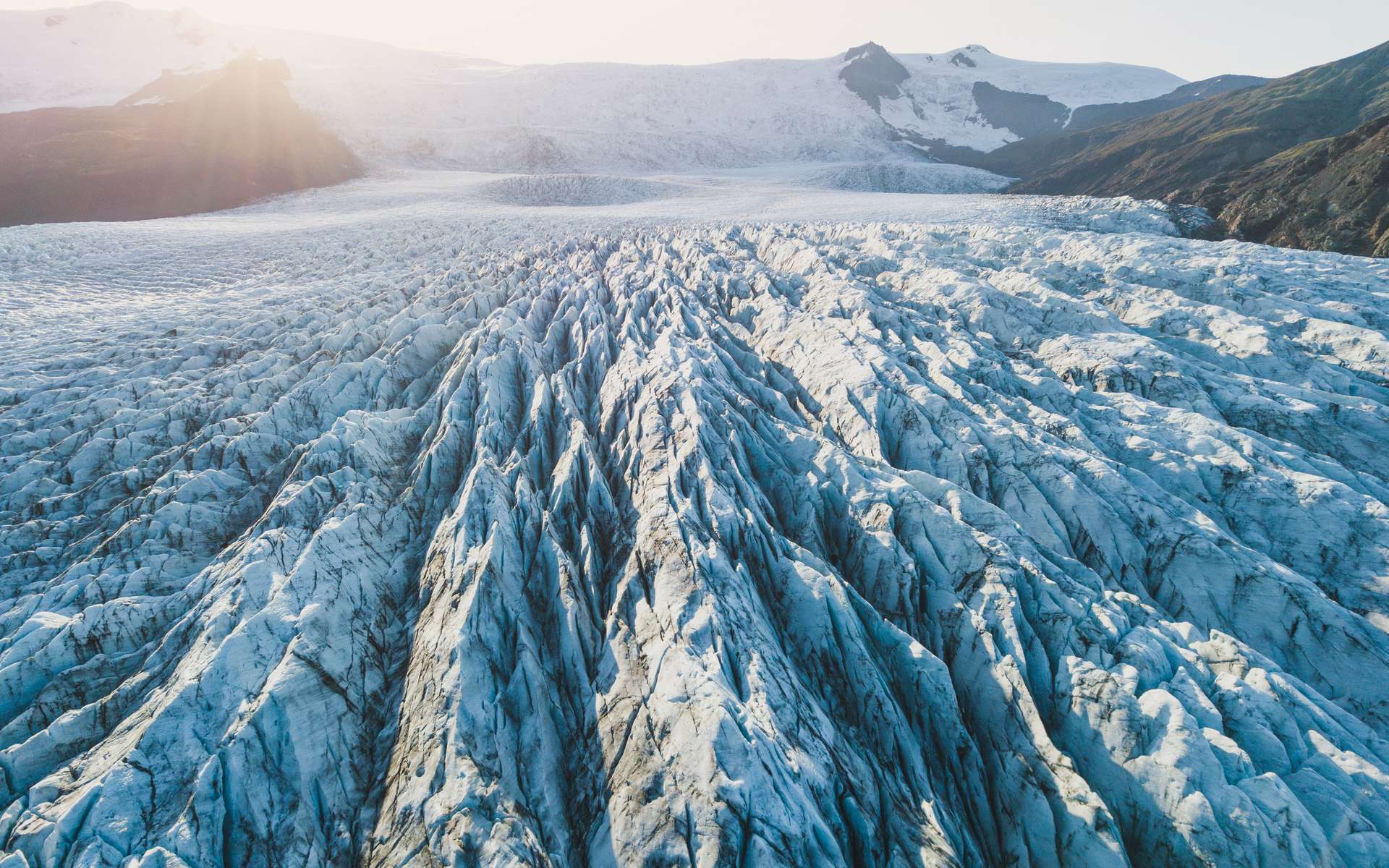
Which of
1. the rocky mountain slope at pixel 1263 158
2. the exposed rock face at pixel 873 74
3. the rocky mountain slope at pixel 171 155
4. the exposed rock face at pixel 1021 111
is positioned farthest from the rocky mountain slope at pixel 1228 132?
Answer: the rocky mountain slope at pixel 171 155

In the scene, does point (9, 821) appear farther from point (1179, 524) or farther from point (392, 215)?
point (392, 215)

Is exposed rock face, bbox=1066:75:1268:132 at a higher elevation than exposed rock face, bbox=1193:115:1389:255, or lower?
higher

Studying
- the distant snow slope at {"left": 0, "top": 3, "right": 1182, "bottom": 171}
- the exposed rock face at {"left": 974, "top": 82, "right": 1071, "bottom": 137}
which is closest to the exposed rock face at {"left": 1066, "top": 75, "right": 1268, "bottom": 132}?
the exposed rock face at {"left": 974, "top": 82, "right": 1071, "bottom": 137}

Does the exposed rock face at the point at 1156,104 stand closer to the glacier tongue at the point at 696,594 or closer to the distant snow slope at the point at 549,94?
the distant snow slope at the point at 549,94

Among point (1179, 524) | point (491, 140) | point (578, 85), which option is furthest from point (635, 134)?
point (1179, 524)

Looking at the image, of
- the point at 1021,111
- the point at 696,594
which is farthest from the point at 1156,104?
the point at 696,594

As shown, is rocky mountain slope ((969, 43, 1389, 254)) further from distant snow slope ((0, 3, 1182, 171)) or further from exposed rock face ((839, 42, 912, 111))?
exposed rock face ((839, 42, 912, 111))

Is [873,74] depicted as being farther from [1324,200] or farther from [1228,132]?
[1324,200]
